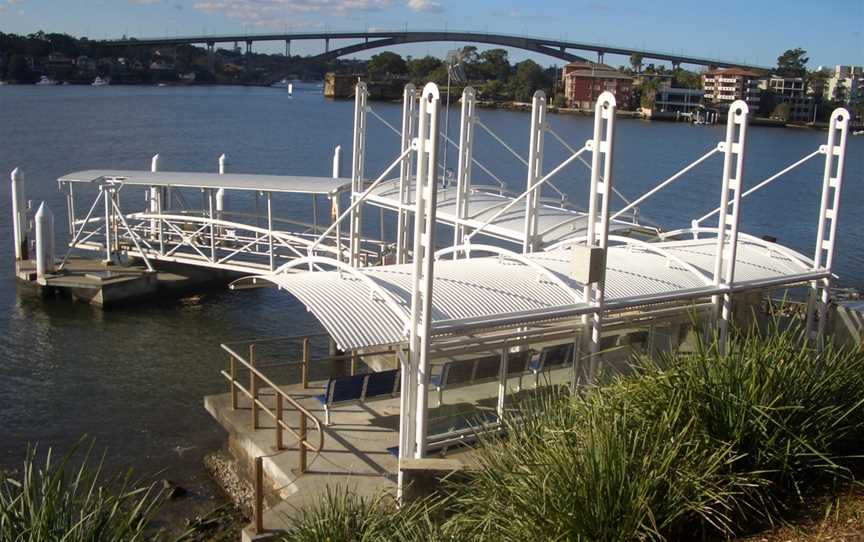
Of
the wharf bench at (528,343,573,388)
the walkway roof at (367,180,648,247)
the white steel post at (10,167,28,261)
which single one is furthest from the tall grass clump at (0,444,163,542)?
the white steel post at (10,167,28,261)

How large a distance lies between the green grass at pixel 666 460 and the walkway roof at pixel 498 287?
2264 mm

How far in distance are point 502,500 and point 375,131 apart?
308ft

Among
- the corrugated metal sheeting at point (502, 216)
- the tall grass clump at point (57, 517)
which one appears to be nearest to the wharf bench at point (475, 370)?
the tall grass clump at point (57, 517)

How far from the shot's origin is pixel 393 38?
430 feet

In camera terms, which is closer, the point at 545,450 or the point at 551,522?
the point at 551,522

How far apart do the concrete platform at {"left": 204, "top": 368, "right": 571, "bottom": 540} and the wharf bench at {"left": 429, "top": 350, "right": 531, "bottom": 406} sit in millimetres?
136

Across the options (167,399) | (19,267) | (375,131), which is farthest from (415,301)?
(375,131)

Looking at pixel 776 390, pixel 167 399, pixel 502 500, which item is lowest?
A: pixel 167 399

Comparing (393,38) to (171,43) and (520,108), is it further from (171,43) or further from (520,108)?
(171,43)

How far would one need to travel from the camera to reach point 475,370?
11352 millimetres

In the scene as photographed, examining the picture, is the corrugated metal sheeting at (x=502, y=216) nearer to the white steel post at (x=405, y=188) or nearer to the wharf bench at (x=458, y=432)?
the white steel post at (x=405, y=188)

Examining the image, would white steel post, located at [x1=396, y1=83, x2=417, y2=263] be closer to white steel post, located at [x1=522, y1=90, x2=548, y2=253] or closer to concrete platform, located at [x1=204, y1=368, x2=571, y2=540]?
white steel post, located at [x1=522, y1=90, x2=548, y2=253]

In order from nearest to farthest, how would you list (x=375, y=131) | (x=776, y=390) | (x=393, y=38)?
(x=776, y=390)
(x=375, y=131)
(x=393, y=38)

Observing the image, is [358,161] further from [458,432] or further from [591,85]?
[591,85]
